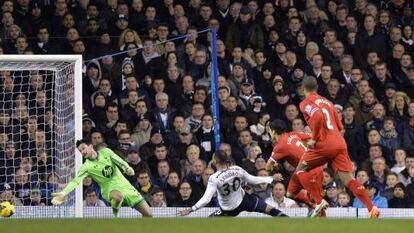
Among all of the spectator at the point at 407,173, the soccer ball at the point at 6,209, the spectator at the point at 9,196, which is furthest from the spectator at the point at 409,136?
the soccer ball at the point at 6,209

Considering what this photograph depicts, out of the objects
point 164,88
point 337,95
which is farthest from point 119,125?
point 337,95

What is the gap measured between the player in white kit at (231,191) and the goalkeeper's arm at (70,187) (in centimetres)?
121

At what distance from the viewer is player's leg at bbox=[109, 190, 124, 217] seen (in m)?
16.9

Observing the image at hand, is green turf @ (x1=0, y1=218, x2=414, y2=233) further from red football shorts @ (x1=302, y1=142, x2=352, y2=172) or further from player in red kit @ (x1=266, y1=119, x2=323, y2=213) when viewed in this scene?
player in red kit @ (x1=266, y1=119, x2=323, y2=213)

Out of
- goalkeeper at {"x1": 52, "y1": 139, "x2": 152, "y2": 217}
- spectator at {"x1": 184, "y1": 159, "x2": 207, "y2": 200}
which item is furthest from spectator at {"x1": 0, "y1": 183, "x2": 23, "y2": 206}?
spectator at {"x1": 184, "y1": 159, "x2": 207, "y2": 200}

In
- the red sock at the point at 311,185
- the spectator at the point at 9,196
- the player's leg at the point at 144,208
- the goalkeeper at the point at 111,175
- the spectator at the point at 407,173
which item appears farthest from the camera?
the spectator at the point at 407,173

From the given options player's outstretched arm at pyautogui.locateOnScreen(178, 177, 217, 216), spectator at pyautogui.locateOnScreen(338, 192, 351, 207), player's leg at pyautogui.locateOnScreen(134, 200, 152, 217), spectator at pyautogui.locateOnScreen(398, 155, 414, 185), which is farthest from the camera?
spectator at pyautogui.locateOnScreen(398, 155, 414, 185)

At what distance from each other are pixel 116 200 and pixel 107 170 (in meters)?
0.37

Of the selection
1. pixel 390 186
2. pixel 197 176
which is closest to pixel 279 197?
pixel 197 176

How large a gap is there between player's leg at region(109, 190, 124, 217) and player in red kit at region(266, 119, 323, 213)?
77.0 inches

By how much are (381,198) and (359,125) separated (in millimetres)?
1360

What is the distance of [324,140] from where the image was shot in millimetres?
15258

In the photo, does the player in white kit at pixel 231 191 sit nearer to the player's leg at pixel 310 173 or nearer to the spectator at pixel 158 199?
the player's leg at pixel 310 173

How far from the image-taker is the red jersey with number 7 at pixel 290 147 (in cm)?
1623
